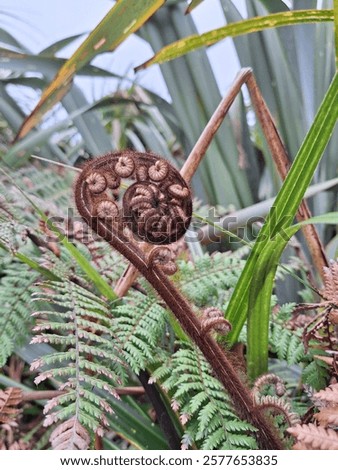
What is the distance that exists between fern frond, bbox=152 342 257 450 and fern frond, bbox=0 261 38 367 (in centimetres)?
14

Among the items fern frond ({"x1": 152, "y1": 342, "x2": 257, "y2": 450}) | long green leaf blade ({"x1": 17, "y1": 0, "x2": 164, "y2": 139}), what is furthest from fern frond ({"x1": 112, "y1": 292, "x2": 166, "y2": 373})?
long green leaf blade ({"x1": 17, "y1": 0, "x2": 164, "y2": 139})

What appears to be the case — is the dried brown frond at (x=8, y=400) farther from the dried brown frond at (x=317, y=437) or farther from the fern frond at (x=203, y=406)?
the dried brown frond at (x=317, y=437)

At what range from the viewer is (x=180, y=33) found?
0.75 metres

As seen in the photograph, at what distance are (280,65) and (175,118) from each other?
0.57 ft

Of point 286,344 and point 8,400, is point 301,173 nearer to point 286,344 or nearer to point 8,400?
point 286,344

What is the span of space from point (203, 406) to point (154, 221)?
15 cm

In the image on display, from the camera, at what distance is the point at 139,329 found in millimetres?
436

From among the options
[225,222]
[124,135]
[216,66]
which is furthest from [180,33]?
[225,222]

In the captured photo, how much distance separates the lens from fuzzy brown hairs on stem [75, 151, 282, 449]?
0.38 m

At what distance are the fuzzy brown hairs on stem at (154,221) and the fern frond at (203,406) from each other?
1 centimetres

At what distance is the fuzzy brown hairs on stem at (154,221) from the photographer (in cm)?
38

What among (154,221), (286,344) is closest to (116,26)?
(154,221)

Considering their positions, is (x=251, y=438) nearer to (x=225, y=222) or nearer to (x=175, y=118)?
(x=225, y=222)

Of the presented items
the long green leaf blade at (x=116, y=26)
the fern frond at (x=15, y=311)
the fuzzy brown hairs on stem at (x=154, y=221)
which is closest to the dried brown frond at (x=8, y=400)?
the fern frond at (x=15, y=311)
